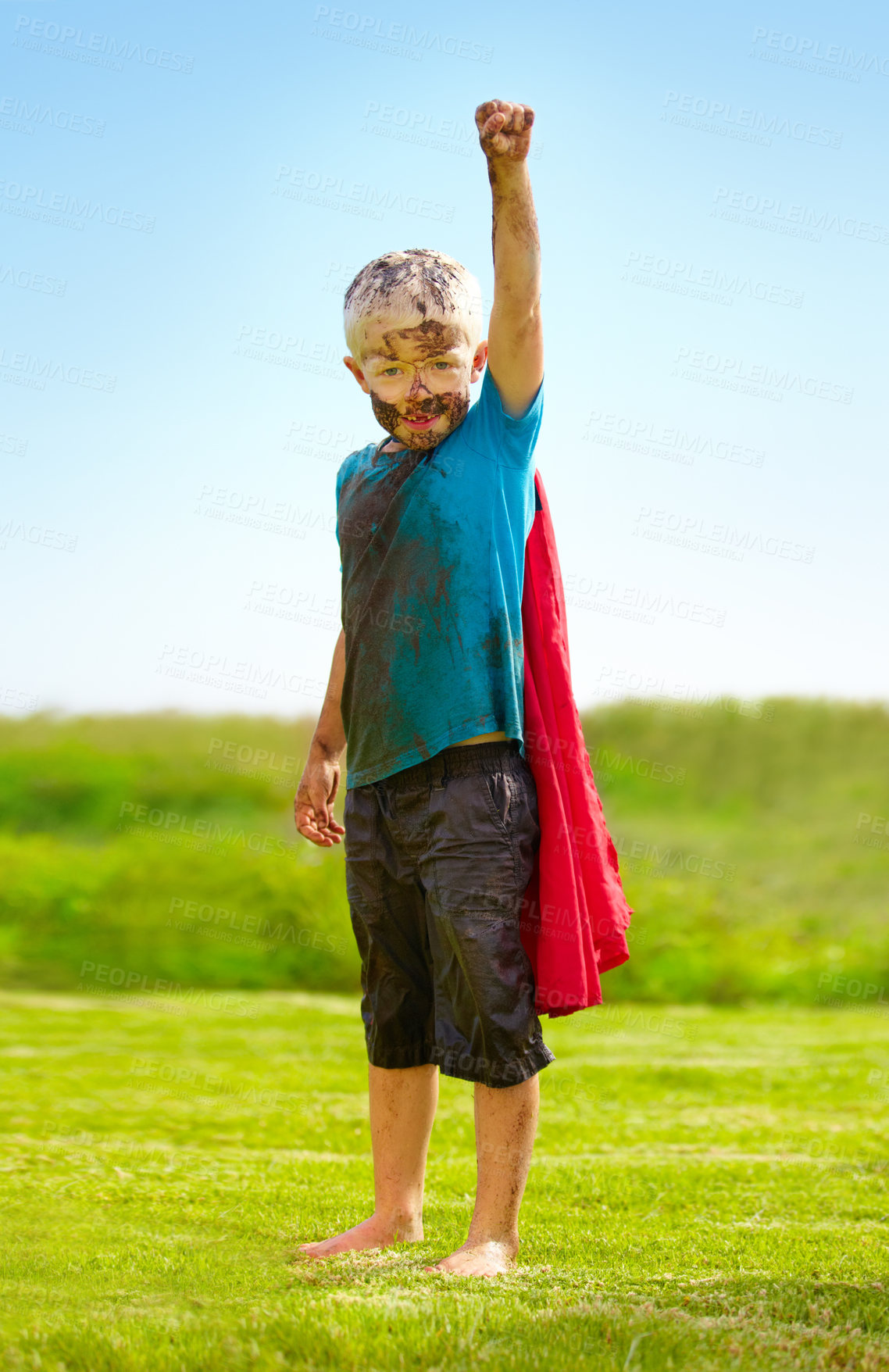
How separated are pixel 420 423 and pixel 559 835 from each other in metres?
0.96

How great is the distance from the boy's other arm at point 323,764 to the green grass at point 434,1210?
98 centimetres

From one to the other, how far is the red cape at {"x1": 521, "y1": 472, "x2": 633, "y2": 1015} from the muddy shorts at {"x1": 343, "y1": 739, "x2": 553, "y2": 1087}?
4 centimetres

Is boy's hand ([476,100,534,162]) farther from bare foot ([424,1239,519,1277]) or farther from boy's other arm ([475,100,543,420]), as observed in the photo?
bare foot ([424,1239,519,1277])

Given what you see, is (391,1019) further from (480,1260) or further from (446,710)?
(446,710)

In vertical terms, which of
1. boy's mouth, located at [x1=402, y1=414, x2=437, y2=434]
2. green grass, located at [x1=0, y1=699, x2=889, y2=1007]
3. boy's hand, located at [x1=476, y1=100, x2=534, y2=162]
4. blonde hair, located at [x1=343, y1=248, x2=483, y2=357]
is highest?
boy's hand, located at [x1=476, y1=100, x2=534, y2=162]

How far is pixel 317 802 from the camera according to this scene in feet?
9.87

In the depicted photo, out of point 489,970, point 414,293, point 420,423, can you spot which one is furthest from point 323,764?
point 414,293

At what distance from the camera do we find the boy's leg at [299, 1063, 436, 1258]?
2707 mm

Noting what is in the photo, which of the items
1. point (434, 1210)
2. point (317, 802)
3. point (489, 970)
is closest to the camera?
point (489, 970)

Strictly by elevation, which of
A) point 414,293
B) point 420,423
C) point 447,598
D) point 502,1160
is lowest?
point 502,1160

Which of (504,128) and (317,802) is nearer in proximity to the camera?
(504,128)

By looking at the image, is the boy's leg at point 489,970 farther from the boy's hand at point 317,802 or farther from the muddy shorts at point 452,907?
the boy's hand at point 317,802

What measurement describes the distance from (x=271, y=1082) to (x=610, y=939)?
3.33 meters

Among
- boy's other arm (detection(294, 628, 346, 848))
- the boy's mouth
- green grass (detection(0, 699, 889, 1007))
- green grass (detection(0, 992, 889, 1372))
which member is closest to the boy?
the boy's mouth
